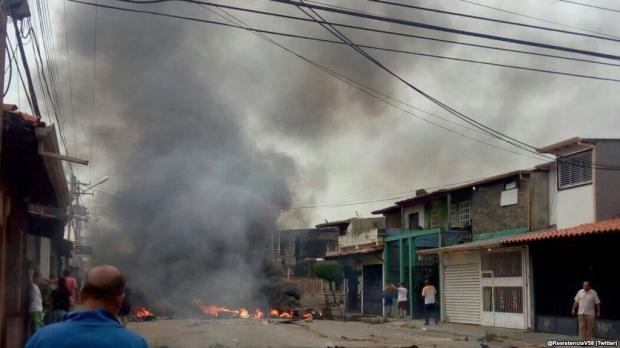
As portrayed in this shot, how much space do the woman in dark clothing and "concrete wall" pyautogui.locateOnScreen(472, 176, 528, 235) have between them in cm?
1703

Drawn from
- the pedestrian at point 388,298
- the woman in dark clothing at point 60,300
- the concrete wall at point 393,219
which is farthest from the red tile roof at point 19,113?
the concrete wall at point 393,219

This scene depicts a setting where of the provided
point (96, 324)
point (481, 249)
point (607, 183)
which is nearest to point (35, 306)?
point (96, 324)

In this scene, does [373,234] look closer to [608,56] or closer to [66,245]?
[66,245]

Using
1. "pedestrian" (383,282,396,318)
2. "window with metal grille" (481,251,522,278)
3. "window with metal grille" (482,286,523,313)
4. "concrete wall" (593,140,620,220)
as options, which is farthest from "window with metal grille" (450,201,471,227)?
"concrete wall" (593,140,620,220)

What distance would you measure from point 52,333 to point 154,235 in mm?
31133

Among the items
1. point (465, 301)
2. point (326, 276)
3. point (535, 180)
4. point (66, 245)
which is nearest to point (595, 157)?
point (535, 180)

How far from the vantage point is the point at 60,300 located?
13531mm

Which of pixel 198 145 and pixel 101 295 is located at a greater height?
pixel 198 145

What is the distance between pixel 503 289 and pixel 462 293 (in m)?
3.25

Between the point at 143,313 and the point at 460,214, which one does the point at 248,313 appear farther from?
the point at 460,214

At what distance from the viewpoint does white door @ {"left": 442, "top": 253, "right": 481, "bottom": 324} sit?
25031mm

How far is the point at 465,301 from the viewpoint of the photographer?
2580 cm

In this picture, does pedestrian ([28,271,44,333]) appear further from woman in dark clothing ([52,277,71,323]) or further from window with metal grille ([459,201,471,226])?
window with metal grille ([459,201,471,226])

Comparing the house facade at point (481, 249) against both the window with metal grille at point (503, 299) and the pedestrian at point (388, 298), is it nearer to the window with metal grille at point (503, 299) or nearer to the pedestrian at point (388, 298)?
the window with metal grille at point (503, 299)
